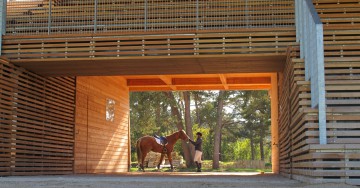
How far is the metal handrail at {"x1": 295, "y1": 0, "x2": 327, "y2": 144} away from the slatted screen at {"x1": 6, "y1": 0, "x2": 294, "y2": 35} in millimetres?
1498

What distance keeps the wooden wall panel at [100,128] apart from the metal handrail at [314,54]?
7.73 metres

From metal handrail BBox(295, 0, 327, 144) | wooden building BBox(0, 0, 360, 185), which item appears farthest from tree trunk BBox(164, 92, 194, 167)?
metal handrail BBox(295, 0, 327, 144)

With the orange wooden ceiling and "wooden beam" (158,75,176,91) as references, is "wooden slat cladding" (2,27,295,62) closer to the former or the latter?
"wooden beam" (158,75,176,91)

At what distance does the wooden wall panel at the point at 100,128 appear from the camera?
51.1 ft

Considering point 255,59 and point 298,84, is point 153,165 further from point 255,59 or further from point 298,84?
point 298,84

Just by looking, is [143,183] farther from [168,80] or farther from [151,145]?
[151,145]

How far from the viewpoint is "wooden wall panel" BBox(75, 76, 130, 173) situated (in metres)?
15.6

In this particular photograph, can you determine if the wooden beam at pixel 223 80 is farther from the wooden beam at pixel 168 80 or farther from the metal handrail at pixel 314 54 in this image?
the metal handrail at pixel 314 54

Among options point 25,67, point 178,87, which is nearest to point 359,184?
point 25,67

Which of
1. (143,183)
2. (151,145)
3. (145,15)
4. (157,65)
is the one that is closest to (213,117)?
(151,145)

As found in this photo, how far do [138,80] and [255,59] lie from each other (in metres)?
8.97

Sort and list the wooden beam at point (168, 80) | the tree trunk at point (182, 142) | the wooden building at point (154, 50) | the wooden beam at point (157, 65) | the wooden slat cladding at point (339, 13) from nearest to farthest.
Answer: the wooden building at point (154, 50) < the wooden slat cladding at point (339, 13) < the wooden beam at point (157, 65) < the wooden beam at point (168, 80) < the tree trunk at point (182, 142)

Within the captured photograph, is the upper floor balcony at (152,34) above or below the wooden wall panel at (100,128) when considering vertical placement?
above

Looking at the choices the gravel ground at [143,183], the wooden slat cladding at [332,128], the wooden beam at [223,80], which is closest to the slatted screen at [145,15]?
the wooden slat cladding at [332,128]
